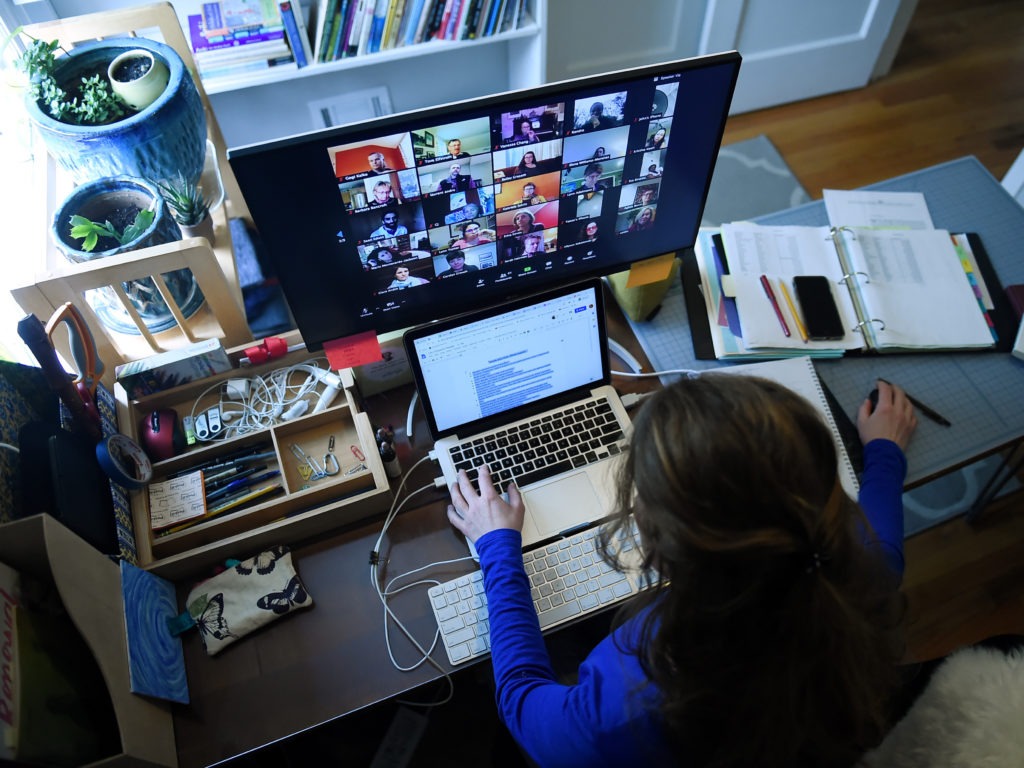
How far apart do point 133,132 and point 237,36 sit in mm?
1114

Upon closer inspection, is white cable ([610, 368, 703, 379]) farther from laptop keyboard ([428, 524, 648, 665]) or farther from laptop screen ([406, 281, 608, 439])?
laptop keyboard ([428, 524, 648, 665])

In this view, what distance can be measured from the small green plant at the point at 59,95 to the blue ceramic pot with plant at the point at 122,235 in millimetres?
136

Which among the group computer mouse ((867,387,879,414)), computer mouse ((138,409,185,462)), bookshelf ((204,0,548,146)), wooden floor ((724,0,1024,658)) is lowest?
computer mouse ((867,387,879,414))

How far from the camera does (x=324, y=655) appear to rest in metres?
0.95

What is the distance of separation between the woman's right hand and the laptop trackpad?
1.48 ft

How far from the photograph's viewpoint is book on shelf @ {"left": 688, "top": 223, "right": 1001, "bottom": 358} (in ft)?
3.97

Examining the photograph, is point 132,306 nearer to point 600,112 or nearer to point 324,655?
point 324,655

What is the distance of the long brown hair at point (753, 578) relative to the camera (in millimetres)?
660

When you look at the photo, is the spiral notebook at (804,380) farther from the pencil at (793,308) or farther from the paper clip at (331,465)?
the paper clip at (331,465)

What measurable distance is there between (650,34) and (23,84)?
201cm

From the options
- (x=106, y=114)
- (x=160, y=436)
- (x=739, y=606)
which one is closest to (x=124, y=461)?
(x=160, y=436)

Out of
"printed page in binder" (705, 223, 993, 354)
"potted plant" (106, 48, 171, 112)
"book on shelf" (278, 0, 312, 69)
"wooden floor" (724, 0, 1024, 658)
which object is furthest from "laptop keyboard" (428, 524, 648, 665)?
"wooden floor" (724, 0, 1024, 658)

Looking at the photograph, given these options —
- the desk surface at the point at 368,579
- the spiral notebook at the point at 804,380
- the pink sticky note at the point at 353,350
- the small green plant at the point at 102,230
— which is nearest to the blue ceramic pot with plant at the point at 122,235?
the small green plant at the point at 102,230

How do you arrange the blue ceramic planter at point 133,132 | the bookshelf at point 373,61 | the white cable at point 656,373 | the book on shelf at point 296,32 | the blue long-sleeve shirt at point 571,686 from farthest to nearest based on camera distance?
the bookshelf at point 373,61
the book on shelf at point 296,32
the white cable at point 656,373
the blue ceramic planter at point 133,132
the blue long-sleeve shirt at point 571,686
